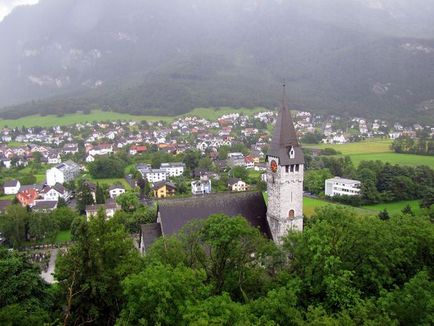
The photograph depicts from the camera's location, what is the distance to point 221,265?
2253 cm

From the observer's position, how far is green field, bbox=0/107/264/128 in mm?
159375

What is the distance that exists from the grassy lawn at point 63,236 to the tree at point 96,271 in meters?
31.2

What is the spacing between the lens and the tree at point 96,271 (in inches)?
826

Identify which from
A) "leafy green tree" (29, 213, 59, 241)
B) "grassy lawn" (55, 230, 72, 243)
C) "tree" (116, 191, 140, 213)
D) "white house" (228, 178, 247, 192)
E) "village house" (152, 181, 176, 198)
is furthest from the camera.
A: "white house" (228, 178, 247, 192)

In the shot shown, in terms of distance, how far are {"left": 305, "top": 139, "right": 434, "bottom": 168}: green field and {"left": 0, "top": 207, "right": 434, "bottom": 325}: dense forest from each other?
72.2m

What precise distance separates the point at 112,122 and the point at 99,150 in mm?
44868

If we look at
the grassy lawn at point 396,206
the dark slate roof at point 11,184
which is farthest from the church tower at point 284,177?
the dark slate roof at point 11,184

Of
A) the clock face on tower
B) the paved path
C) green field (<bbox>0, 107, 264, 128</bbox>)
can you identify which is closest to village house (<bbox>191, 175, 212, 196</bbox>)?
the paved path

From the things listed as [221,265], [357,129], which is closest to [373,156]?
[357,129]

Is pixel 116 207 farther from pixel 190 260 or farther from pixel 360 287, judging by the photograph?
pixel 360 287

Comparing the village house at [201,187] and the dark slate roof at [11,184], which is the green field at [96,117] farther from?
the village house at [201,187]

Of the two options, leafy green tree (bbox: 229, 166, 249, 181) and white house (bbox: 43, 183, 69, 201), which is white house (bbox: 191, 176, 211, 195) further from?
white house (bbox: 43, 183, 69, 201)

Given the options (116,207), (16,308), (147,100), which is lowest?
(116,207)

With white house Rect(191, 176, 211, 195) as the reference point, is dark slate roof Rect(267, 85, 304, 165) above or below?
above
